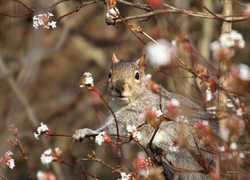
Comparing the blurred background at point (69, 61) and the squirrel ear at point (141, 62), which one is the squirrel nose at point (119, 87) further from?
the blurred background at point (69, 61)

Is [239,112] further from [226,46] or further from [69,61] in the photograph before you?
[69,61]

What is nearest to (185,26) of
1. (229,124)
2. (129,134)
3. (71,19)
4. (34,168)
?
(71,19)

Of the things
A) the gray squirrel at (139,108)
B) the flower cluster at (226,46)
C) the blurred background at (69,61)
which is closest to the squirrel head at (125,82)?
the gray squirrel at (139,108)

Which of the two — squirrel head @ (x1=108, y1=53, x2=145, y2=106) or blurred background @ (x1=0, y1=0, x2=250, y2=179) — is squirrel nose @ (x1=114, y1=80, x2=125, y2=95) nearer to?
squirrel head @ (x1=108, y1=53, x2=145, y2=106)

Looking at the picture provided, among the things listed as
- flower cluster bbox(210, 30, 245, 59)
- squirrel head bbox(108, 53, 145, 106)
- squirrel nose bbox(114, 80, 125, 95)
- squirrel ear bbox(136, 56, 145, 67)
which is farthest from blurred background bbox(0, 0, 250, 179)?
flower cluster bbox(210, 30, 245, 59)

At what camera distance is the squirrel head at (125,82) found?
463 cm

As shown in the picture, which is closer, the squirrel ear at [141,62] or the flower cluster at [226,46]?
the flower cluster at [226,46]

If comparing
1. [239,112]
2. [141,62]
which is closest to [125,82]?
[141,62]

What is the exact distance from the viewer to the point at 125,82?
15.4 ft

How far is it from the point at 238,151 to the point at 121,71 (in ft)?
6.70

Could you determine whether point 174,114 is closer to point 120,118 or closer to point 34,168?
point 120,118

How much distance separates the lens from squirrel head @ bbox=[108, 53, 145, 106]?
15.2 feet

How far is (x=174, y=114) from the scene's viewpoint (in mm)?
2857

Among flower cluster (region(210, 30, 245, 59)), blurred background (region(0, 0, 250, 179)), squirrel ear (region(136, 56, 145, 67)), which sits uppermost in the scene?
blurred background (region(0, 0, 250, 179))
